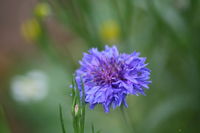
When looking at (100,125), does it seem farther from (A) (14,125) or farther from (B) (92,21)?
(A) (14,125)

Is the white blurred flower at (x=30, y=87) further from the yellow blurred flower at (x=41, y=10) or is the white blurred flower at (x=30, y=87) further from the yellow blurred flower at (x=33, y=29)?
the yellow blurred flower at (x=41, y=10)

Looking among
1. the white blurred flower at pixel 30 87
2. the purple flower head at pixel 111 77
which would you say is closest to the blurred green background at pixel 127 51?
the white blurred flower at pixel 30 87

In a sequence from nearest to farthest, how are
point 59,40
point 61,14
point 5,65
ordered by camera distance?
1. point 61,14
2. point 5,65
3. point 59,40

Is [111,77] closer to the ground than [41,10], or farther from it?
closer to the ground

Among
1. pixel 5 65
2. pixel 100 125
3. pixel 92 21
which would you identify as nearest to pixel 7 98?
pixel 5 65

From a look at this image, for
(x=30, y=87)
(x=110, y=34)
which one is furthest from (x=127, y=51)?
(x=30, y=87)

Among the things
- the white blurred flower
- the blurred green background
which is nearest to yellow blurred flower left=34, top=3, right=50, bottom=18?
the blurred green background

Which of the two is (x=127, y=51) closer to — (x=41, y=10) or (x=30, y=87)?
(x=41, y=10)
